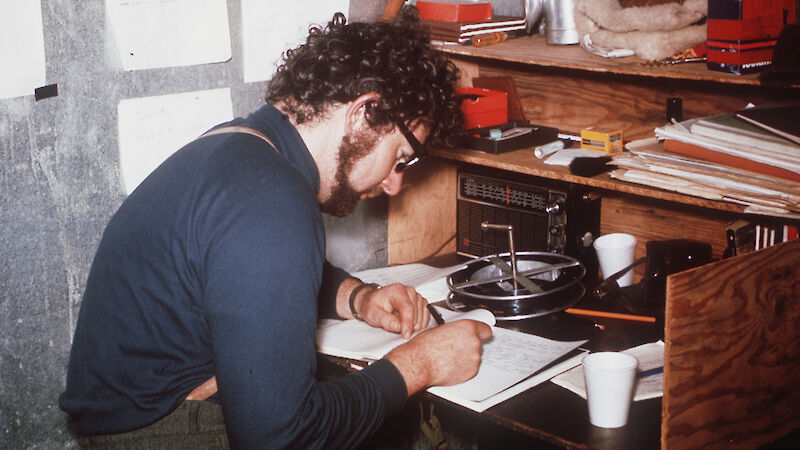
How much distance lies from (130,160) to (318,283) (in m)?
0.81

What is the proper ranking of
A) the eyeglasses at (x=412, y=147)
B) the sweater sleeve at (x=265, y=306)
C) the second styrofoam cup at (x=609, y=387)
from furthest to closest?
the eyeglasses at (x=412, y=147)
the second styrofoam cup at (x=609, y=387)
the sweater sleeve at (x=265, y=306)

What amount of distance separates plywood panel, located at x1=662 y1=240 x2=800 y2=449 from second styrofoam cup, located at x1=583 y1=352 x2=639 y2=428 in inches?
3.6

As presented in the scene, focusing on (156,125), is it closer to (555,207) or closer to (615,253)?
(555,207)

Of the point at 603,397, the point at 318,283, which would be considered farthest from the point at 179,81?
the point at 603,397

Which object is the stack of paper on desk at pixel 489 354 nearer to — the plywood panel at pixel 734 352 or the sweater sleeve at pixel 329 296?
the sweater sleeve at pixel 329 296

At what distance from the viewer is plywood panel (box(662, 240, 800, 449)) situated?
1.19 m

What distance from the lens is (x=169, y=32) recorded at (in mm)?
1762

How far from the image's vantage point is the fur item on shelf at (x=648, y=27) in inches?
65.2

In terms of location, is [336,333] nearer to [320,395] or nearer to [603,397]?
[320,395]

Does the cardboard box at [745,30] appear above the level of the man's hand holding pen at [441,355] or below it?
above

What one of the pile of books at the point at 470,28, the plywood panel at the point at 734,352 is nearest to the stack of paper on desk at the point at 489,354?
the plywood panel at the point at 734,352

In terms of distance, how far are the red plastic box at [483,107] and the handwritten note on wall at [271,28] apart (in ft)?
1.47

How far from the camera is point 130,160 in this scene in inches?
69.8

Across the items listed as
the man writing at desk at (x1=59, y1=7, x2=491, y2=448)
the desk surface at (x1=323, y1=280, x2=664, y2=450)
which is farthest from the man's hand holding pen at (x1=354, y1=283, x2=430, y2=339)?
the desk surface at (x1=323, y1=280, x2=664, y2=450)
